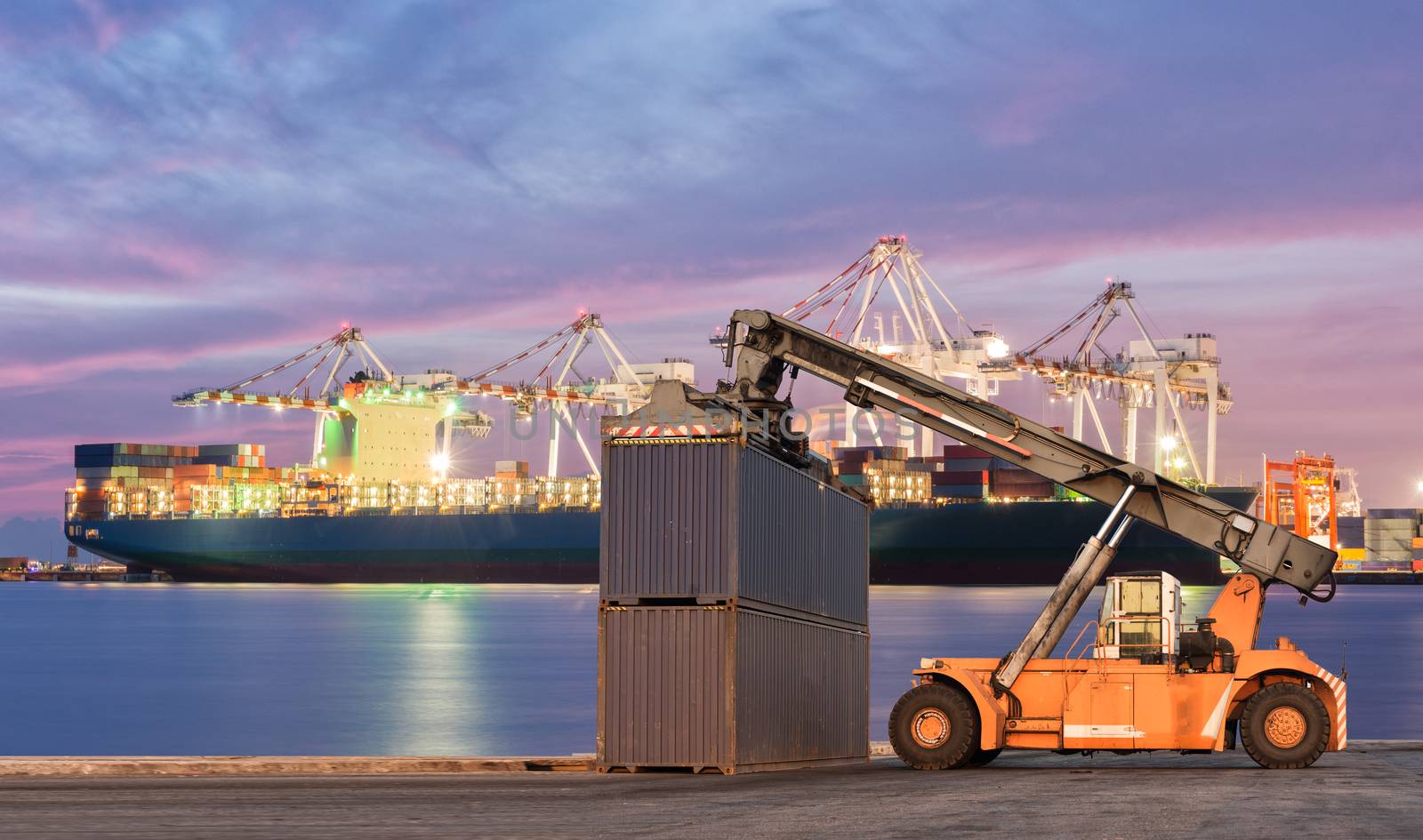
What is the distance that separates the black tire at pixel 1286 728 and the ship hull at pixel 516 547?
3426 inches

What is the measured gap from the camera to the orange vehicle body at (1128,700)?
18.8 m

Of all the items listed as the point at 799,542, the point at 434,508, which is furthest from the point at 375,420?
the point at 799,542

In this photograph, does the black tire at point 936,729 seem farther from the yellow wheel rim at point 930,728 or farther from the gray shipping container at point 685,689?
the gray shipping container at point 685,689

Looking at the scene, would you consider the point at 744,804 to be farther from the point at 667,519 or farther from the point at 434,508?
the point at 434,508

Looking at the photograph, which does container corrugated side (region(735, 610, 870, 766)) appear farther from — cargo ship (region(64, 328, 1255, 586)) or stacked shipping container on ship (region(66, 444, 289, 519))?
stacked shipping container on ship (region(66, 444, 289, 519))

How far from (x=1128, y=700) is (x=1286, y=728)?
192 cm

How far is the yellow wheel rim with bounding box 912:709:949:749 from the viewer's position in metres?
19.3

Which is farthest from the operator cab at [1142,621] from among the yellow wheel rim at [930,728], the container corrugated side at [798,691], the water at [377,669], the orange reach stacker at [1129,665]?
the water at [377,669]

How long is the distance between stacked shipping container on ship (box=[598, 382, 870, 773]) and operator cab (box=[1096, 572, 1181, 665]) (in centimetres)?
455

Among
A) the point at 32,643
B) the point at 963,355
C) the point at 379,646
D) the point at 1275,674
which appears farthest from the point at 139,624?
the point at 1275,674

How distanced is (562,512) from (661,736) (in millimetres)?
107261

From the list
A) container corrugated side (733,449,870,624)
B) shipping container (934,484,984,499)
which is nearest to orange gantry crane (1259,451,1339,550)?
shipping container (934,484,984,499)

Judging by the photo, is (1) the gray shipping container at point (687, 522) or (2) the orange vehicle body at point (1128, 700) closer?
(2) the orange vehicle body at point (1128, 700)

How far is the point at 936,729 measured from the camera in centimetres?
1936
